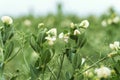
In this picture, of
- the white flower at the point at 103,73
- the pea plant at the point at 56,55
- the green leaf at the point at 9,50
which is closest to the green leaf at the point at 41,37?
the pea plant at the point at 56,55

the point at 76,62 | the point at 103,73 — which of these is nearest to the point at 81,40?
the point at 76,62

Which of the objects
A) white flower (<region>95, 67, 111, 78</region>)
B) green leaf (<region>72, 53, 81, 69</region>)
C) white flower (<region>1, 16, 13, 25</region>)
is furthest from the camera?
white flower (<region>1, 16, 13, 25</region>)

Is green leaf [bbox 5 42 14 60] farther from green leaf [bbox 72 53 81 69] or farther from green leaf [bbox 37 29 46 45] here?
green leaf [bbox 72 53 81 69]

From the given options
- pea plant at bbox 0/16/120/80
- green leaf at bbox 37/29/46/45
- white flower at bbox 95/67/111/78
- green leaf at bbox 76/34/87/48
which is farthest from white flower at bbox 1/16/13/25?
white flower at bbox 95/67/111/78

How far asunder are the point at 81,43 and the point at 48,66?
14cm

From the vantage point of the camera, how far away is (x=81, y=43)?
1664mm

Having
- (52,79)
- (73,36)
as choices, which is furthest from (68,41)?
(52,79)

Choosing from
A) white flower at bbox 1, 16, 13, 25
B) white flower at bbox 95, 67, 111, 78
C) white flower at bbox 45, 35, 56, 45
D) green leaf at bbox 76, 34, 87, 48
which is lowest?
white flower at bbox 95, 67, 111, 78

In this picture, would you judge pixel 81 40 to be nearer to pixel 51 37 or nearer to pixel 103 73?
pixel 51 37

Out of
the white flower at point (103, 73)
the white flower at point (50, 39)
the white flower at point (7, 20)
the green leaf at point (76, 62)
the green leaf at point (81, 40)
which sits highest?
the white flower at point (7, 20)

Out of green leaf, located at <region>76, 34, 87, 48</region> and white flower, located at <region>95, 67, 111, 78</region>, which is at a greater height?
green leaf, located at <region>76, 34, 87, 48</region>

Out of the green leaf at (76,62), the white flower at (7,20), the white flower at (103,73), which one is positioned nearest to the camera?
the white flower at (103,73)

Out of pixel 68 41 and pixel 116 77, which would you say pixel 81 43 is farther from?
pixel 116 77

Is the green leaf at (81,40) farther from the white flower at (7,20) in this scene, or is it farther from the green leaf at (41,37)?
the white flower at (7,20)
